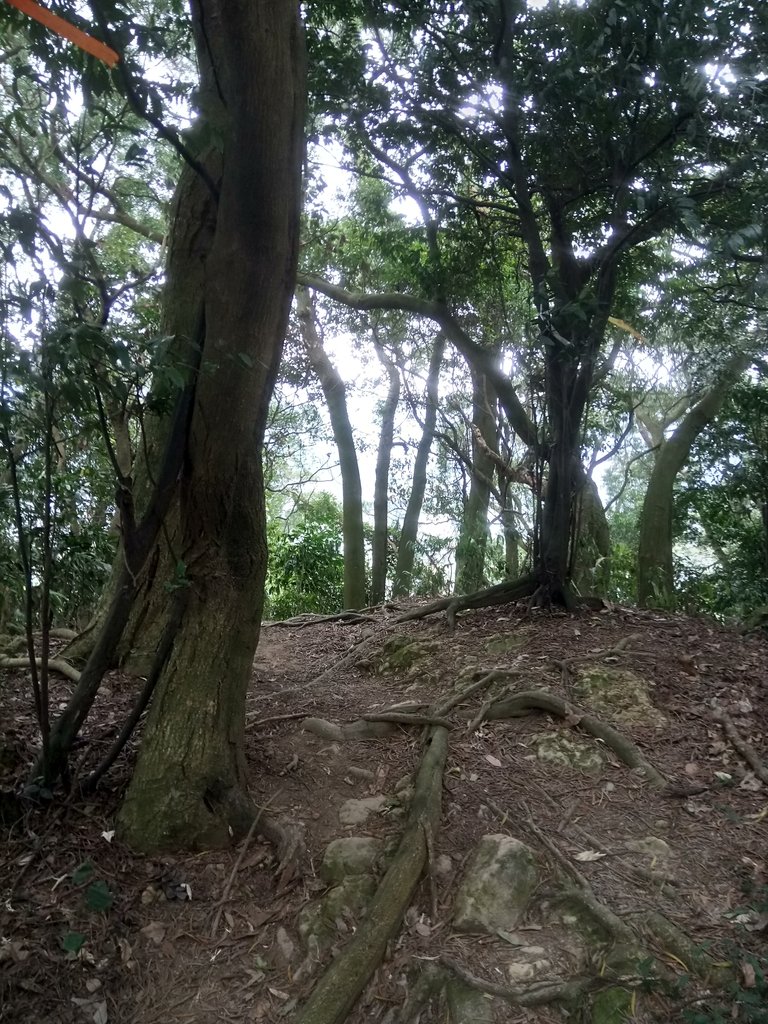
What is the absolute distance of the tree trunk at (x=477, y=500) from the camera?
1071 cm

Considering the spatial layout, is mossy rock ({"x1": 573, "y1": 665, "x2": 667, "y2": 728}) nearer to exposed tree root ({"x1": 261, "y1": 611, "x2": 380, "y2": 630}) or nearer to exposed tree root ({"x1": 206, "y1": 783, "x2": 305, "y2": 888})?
exposed tree root ({"x1": 206, "y1": 783, "x2": 305, "y2": 888})

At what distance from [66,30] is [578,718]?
4160 mm

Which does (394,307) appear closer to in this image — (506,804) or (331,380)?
(331,380)

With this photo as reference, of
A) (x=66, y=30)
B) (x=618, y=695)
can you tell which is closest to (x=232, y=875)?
(x=618, y=695)

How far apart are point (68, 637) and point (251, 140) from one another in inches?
A: 152

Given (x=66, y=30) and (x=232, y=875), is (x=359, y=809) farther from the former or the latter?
(x=66, y=30)

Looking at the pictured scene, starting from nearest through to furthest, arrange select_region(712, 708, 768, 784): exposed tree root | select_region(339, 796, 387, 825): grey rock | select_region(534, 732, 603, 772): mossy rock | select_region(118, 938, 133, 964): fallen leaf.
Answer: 1. select_region(118, 938, 133, 964): fallen leaf
2. select_region(339, 796, 387, 825): grey rock
3. select_region(712, 708, 768, 784): exposed tree root
4. select_region(534, 732, 603, 772): mossy rock

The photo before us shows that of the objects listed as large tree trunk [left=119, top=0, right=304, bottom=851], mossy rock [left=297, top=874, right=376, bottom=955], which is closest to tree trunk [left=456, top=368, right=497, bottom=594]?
large tree trunk [left=119, top=0, right=304, bottom=851]

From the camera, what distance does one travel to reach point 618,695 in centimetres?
506

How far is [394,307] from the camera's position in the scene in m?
9.80

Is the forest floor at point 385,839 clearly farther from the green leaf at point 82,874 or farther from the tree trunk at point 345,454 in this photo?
the tree trunk at point 345,454

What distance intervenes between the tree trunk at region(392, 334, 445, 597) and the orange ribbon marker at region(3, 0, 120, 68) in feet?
32.2

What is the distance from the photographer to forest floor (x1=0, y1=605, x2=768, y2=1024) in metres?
3.03

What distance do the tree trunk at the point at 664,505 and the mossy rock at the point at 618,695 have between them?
196 inches
